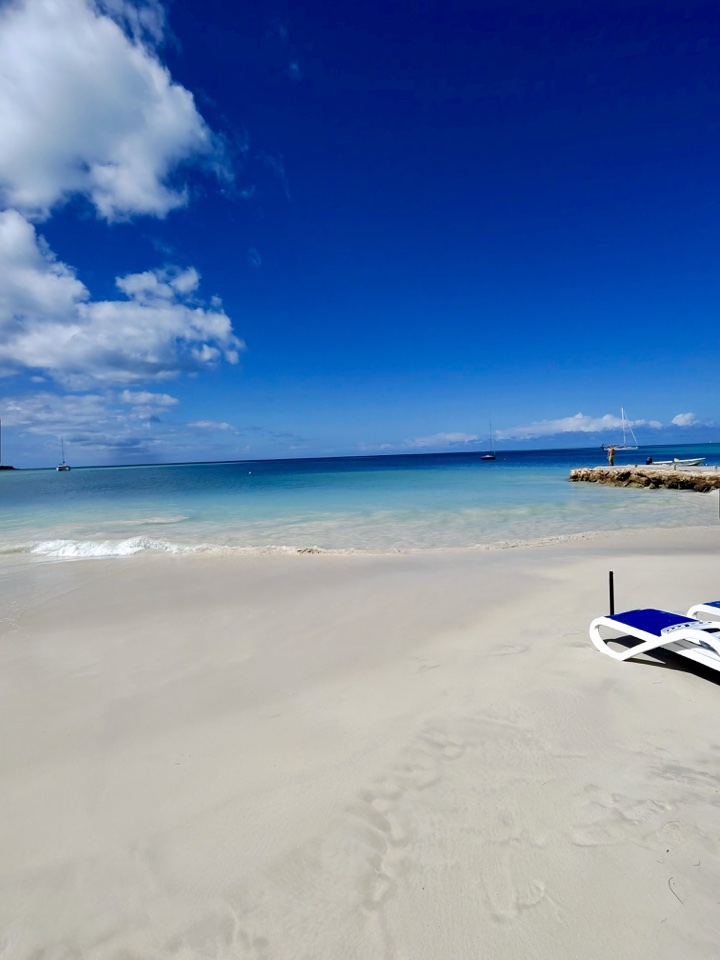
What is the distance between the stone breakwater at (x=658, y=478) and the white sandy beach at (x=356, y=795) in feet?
103

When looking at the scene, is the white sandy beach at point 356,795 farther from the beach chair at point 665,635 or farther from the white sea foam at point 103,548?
the white sea foam at point 103,548

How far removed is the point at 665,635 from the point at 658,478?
1348 inches

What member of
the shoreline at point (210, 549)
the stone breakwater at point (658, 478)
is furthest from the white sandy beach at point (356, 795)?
the stone breakwater at point (658, 478)

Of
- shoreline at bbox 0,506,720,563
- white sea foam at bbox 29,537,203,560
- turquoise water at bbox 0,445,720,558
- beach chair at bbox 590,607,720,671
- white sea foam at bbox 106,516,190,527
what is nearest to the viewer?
beach chair at bbox 590,607,720,671

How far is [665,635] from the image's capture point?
199 inches

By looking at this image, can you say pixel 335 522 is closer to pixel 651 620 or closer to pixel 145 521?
pixel 145 521

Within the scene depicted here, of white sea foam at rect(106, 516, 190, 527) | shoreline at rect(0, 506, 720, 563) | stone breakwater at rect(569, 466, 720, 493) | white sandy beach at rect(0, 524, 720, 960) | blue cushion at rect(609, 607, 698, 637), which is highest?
stone breakwater at rect(569, 466, 720, 493)

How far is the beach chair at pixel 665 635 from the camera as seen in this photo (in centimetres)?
478

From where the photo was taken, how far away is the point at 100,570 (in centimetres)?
1106

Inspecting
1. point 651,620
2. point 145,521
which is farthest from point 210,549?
point 651,620

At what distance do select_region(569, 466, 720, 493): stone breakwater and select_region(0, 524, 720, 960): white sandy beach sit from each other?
103 feet

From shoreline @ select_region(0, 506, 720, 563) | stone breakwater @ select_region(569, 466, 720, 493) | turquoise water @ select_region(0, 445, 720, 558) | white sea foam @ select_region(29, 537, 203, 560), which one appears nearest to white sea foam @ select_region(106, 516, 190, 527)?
turquoise water @ select_region(0, 445, 720, 558)

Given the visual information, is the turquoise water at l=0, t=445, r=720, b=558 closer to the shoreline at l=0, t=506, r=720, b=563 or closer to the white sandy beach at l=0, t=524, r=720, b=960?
the shoreline at l=0, t=506, r=720, b=563

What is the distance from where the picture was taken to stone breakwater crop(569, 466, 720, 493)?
101 feet
